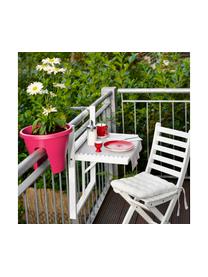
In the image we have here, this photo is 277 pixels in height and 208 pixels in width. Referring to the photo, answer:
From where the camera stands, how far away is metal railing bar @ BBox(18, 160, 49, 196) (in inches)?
88.1

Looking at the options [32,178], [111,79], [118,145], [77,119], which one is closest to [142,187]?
[118,145]

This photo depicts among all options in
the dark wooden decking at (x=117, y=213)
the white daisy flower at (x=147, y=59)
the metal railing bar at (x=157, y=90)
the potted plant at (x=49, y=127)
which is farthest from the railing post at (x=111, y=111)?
the white daisy flower at (x=147, y=59)

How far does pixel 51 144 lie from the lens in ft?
8.54

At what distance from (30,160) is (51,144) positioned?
26 cm

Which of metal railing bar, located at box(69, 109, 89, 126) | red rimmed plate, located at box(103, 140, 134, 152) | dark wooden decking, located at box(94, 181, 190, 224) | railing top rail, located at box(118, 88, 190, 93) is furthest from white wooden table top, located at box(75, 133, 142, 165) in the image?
railing top rail, located at box(118, 88, 190, 93)

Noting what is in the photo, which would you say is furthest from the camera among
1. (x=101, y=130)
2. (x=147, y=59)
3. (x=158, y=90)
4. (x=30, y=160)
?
(x=147, y=59)

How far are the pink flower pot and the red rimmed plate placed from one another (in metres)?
0.61

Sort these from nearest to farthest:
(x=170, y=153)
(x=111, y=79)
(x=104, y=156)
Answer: (x=104, y=156)
(x=170, y=153)
(x=111, y=79)

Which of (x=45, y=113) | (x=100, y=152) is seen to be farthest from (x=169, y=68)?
(x=45, y=113)

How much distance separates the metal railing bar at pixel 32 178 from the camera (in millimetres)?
2237

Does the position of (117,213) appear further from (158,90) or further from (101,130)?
(158,90)

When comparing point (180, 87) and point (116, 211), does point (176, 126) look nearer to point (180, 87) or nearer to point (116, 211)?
point (180, 87)

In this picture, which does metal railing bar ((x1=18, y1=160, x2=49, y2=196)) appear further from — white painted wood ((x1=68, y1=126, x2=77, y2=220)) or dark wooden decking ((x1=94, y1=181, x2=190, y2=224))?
dark wooden decking ((x1=94, y1=181, x2=190, y2=224))

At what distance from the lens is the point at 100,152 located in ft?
10.6
